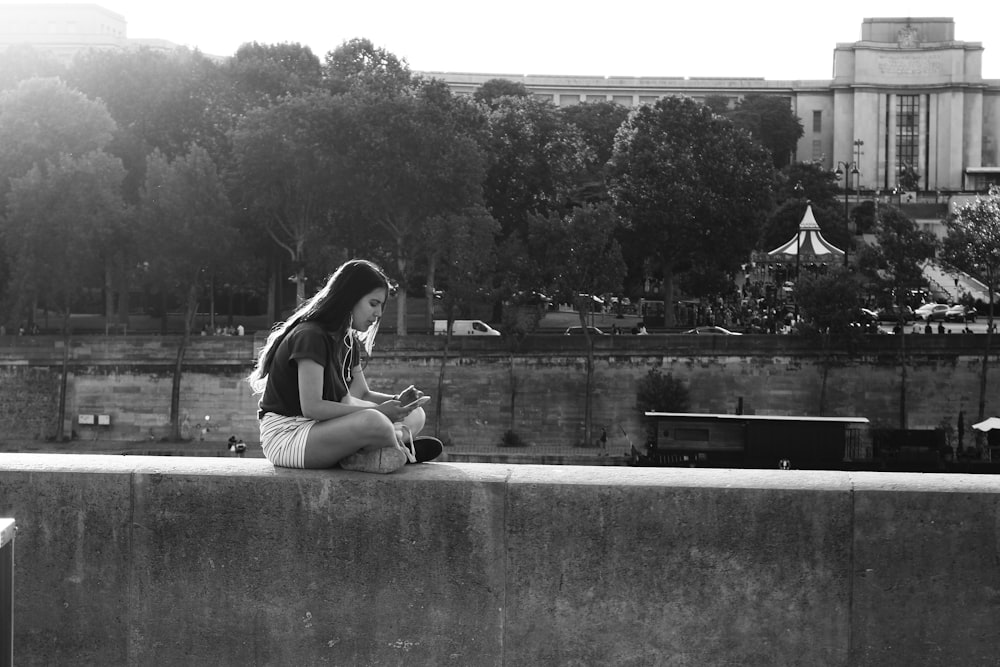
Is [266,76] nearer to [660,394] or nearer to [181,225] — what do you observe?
[181,225]

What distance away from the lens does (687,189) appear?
165 feet

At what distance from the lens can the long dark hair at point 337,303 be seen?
5984 millimetres

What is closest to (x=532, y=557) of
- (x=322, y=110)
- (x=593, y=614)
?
(x=593, y=614)

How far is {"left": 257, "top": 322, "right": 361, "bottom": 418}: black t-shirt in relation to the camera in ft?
19.3

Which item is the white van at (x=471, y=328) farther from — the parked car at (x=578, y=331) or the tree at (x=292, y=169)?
the tree at (x=292, y=169)

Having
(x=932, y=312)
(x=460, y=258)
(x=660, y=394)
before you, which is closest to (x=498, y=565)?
(x=660, y=394)

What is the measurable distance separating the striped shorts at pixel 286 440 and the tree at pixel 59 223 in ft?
132

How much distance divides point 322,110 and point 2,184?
11.5 metres

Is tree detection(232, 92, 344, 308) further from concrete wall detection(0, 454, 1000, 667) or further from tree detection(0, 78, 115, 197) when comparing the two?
concrete wall detection(0, 454, 1000, 667)

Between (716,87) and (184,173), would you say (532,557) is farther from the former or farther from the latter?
(716,87)

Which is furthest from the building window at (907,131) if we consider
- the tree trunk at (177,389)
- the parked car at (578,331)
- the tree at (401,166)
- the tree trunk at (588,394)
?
the tree trunk at (177,389)

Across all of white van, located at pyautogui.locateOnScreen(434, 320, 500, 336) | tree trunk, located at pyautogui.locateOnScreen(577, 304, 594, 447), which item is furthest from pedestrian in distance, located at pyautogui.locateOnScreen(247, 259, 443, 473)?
white van, located at pyautogui.locateOnScreen(434, 320, 500, 336)

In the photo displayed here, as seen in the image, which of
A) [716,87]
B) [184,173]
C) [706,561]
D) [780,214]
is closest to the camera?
[706,561]

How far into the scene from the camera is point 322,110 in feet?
150
